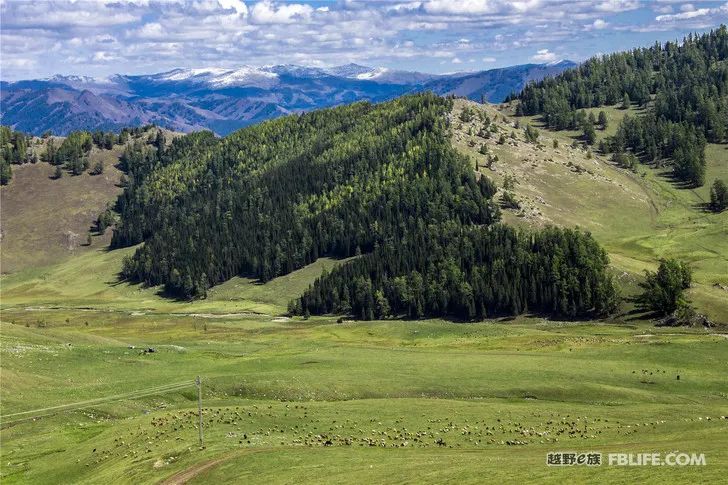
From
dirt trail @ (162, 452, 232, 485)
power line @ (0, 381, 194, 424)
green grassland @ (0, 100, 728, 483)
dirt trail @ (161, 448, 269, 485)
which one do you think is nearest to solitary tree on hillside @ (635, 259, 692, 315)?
green grassland @ (0, 100, 728, 483)

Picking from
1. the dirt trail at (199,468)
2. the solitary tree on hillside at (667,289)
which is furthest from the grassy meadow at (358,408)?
the solitary tree on hillside at (667,289)

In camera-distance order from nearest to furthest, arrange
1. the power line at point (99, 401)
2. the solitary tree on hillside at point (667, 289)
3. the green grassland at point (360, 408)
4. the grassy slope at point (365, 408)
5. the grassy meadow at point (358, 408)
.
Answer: the green grassland at point (360, 408)
the grassy meadow at point (358, 408)
the grassy slope at point (365, 408)
the power line at point (99, 401)
the solitary tree on hillside at point (667, 289)

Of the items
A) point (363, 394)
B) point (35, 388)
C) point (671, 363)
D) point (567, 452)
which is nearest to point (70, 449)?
point (35, 388)

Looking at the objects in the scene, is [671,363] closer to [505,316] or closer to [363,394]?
A: [363,394]

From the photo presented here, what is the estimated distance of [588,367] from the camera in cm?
10081

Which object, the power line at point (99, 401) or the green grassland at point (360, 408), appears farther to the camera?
the power line at point (99, 401)

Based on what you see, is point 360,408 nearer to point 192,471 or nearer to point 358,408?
point 358,408

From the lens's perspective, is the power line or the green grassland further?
the power line

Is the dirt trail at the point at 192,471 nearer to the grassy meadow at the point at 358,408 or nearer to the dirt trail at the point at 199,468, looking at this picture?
the dirt trail at the point at 199,468

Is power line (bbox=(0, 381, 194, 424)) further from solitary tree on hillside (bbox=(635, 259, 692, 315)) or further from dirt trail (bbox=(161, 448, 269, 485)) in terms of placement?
solitary tree on hillside (bbox=(635, 259, 692, 315))

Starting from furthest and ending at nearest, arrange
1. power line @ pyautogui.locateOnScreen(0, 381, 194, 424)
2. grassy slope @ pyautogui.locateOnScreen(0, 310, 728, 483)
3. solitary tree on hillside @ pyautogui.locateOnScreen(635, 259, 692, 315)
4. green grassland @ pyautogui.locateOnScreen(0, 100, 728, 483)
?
solitary tree on hillside @ pyautogui.locateOnScreen(635, 259, 692, 315), power line @ pyautogui.locateOnScreen(0, 381, 194, 424), grassy slope @ pyautogui.locateOnScreen(0, 310, 728, 483), green grassland @ pyautogui.locateOnScreen(0, 100, 728, 483)

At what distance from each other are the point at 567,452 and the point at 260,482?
21661 mm

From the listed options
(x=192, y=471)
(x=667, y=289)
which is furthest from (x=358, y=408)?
(x=667, y=289)

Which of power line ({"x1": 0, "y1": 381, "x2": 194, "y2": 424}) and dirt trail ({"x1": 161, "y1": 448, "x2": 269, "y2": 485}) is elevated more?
dirt trail ({"x1": 161, "y1": 448, "x2": 269, "y2": 485})
